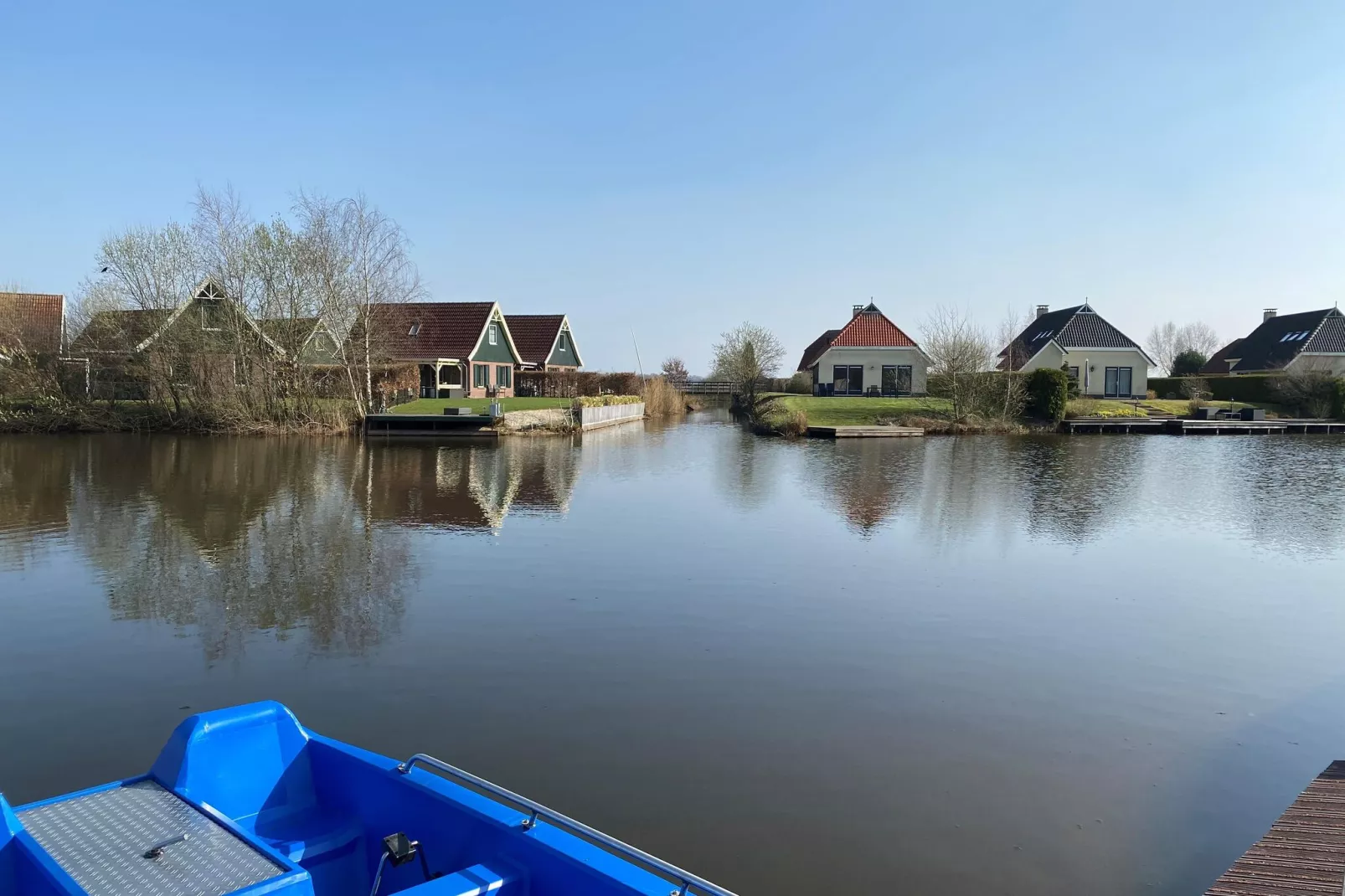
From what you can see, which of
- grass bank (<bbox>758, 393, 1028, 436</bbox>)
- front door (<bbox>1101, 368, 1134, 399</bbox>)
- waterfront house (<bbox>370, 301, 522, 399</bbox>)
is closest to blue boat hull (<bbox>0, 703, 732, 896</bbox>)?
grass bank (<bbox>758, 393, 1028, 436</bbox>)

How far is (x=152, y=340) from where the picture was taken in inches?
1058

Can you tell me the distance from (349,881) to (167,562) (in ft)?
26.4

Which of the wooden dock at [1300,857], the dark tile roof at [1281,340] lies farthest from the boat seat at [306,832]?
the dark tile roof at [1281,340]

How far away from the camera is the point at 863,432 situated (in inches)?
1238

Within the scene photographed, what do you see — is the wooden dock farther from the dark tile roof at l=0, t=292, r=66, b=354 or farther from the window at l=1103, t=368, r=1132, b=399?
the window at l=1103, t=368, r=1132, b=399

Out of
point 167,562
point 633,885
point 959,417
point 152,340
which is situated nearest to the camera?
point 633,885

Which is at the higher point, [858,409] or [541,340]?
[541,340]

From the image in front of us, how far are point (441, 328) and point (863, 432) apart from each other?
20.4 m

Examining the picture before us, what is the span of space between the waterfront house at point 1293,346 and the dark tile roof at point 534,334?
119ft

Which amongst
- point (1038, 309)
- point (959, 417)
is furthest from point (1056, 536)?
point (1038, 309)

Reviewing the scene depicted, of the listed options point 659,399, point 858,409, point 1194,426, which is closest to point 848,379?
point 858,409

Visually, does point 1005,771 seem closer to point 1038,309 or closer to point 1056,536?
point 1056,536

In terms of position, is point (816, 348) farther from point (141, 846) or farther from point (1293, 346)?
point (141, 846)

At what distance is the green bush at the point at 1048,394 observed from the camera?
113 ft
